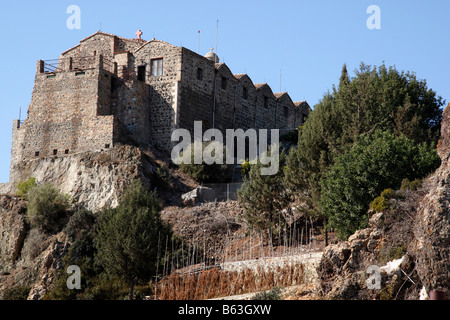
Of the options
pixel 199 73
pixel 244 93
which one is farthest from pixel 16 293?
pixel 244 93

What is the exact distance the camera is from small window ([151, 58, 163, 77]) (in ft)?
165

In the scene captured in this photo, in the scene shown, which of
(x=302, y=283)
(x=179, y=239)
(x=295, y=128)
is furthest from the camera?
(x=295, y=128)

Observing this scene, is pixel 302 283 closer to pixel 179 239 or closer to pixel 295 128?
pixel 179 239

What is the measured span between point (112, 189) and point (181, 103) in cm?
822

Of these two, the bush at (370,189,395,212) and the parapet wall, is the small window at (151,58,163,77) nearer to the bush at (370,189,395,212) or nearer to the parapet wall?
the parapet wall

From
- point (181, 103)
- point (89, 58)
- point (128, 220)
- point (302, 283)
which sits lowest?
point (302, 283)

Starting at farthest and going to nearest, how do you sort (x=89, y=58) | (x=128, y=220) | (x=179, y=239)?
(x=89, y=58), (x=179, y=239), (x=128, y=220)

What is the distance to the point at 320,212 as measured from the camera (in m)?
36.2

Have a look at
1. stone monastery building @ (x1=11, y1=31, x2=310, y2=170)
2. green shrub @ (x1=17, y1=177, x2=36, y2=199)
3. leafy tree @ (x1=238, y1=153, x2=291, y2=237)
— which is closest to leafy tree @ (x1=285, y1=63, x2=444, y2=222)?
leafy tree @ (x1=238, y1=153, x2=291, y2=237)

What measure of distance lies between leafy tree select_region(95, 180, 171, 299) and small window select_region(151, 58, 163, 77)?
50.1ft

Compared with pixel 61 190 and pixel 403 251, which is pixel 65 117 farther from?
pixel 403 251

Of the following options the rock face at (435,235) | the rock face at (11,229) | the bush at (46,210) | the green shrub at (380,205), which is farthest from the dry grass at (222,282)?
the rock face at (11,229)

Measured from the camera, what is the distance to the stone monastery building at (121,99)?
47.8 m
